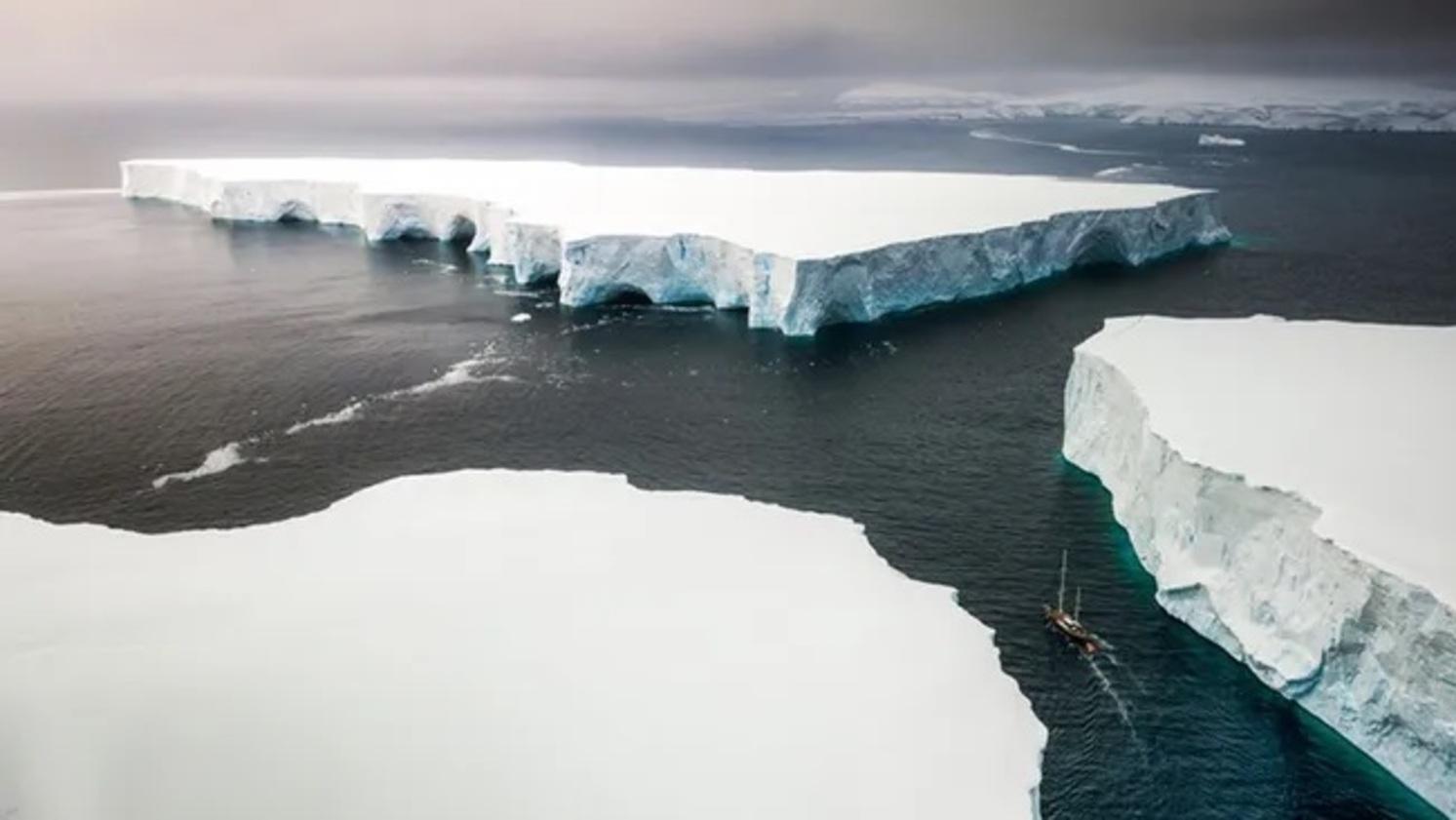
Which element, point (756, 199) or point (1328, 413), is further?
point (756, 199)

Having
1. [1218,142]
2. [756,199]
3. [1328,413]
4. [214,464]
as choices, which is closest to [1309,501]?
[1328,413]

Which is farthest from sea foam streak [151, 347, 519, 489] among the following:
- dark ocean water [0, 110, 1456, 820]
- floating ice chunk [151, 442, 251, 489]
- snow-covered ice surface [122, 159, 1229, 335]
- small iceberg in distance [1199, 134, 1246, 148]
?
small iceberg in distance [1199, 134, 1246, 148]

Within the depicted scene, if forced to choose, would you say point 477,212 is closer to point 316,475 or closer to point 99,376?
point 99,376

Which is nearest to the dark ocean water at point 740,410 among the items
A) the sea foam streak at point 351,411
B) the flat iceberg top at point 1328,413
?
the sea foam streak at point 351,411

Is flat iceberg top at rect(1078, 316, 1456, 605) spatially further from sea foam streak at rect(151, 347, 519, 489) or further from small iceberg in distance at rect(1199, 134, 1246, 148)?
small iceberg in distance at rect(1199, 134, 1246, 148)

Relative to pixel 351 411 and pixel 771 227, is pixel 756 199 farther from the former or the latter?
pixel 351 411

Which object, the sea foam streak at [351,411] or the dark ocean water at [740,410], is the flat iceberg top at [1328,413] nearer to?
the dark ocean water at [740,410]
